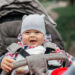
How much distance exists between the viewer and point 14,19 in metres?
4.14

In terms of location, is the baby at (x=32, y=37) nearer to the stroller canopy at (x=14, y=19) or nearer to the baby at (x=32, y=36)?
the baby at (x=32, y=36)

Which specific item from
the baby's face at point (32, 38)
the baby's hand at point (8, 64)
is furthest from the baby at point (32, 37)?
the baby's hand at point (8, 64)

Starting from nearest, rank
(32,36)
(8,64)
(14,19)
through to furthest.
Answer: (8,64)
(32,36)
(14,19)

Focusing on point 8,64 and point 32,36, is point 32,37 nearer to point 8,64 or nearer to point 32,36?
point 32,36

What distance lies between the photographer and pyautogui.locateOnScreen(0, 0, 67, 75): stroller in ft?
12.7

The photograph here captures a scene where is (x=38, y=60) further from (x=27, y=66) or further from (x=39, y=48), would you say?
(x=39, y=48)

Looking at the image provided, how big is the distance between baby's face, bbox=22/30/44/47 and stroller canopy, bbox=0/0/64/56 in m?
0.40

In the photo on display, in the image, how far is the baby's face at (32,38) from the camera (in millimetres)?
3451

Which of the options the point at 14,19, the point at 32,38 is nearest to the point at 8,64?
the point at 32,38

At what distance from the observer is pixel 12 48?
3432 millimetres

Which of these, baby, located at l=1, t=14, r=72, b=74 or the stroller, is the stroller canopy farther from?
baby, located at l=1, t=14, r=72, b=74

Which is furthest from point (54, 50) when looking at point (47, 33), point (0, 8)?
point (0, 8)

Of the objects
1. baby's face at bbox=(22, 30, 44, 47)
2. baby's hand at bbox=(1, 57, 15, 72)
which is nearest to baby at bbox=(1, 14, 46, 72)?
baby's face at bbox=(22, 30, 44, 47)

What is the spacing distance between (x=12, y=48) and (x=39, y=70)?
0.62 meters
